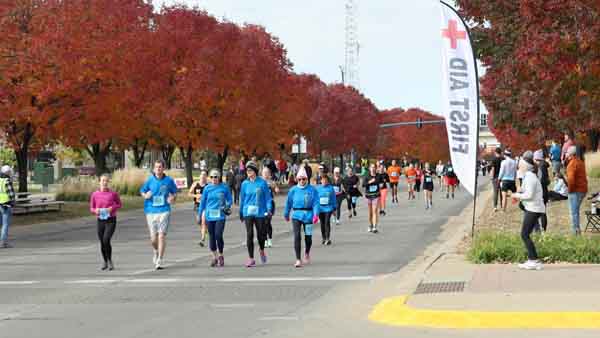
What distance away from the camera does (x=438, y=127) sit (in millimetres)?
152625

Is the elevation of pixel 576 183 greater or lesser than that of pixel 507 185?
greater

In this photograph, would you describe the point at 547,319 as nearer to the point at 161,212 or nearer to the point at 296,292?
the point at 296,292

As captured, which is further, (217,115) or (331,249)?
(217,115)

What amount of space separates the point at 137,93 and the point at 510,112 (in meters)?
Result: 16.6

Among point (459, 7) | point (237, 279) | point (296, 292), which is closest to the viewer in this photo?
point (296, 292)

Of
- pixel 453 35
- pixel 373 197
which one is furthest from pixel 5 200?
pixel 453 35

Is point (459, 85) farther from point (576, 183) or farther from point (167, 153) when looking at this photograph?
point (167, 153)

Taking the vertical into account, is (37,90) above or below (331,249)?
above

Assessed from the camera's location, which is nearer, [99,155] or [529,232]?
[529,232]

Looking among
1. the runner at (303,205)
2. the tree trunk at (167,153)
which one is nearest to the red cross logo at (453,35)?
the runner at (303,205)

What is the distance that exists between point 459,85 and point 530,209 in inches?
135

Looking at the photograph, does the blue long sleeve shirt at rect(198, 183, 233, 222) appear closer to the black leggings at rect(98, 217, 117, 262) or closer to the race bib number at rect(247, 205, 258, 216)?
the race bib number at rect(247, 205, 258, 216)

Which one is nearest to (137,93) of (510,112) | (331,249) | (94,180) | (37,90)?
(94,180)

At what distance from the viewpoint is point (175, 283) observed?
45.4 feet
